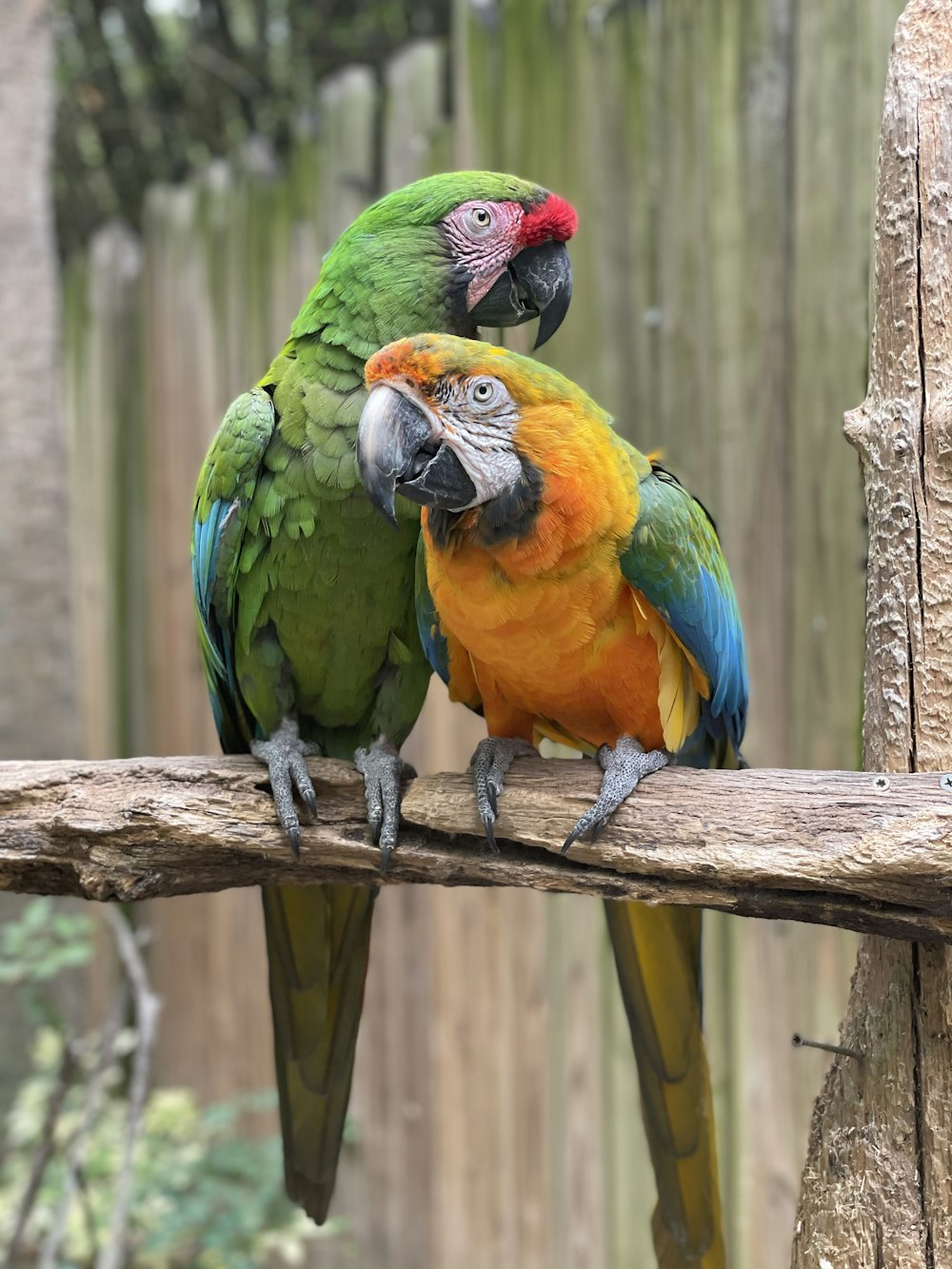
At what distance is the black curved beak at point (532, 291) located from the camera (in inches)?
71.7

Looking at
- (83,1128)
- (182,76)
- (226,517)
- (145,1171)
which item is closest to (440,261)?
(226,517)

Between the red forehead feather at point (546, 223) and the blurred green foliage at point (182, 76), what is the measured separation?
2.15m

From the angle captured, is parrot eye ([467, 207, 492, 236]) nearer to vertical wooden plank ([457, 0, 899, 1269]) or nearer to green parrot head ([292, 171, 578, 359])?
green parrot head ([292, 171, 578, 359])

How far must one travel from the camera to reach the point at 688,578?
160 centimetres

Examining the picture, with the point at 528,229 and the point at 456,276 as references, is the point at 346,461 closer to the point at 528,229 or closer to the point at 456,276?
the point at 456,276

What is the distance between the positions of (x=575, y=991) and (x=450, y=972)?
40 cm

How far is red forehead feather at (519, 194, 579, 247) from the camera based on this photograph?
70.6 inches

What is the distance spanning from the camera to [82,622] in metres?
4.19

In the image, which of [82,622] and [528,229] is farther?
[82,622]

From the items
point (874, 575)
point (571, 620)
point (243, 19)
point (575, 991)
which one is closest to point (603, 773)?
point (571, 620)

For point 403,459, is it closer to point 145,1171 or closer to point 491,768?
point 491,768

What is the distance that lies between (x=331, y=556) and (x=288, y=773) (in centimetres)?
33

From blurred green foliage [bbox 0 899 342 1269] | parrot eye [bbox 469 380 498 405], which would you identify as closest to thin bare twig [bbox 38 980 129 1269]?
blurred green foliage [bbox 0 899 342 1269]

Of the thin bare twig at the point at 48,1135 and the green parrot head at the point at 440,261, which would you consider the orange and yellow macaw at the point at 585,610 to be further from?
the thin bare twig at the point at 48,1135
